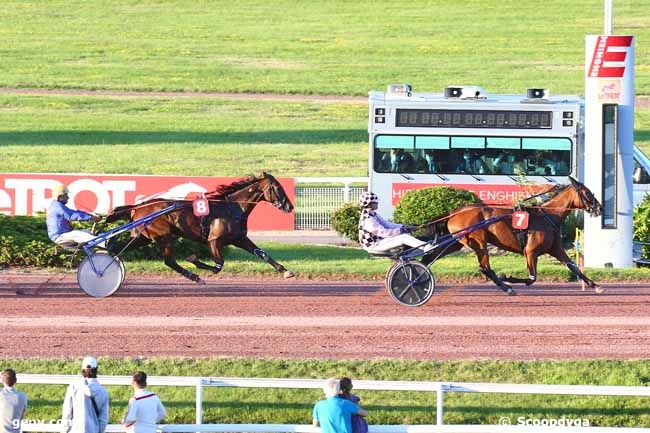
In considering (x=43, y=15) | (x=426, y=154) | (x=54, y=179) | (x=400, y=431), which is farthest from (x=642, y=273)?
(x=43, y=15)

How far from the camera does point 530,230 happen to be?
52.4 feet

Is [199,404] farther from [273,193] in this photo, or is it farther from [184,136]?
[184,136]

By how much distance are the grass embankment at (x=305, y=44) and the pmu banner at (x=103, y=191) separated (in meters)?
18.4

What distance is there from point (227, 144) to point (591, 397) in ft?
91.9

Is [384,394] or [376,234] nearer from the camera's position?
[384,394]

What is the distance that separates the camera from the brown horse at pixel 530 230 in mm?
15969

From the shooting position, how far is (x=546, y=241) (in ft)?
52.4

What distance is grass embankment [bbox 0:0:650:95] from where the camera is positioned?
4622 centimetres

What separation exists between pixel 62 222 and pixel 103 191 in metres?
9.55

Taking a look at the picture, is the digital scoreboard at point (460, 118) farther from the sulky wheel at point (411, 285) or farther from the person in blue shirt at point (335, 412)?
the person in blue shirt at point (335, 412)

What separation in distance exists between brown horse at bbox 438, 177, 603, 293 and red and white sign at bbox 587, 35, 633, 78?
3.58 metres

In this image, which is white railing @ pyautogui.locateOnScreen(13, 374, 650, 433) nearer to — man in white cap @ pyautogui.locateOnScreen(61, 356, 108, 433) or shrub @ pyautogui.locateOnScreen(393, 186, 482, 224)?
man in white cap @ pyautogui.locateOnScreen(61, 356, 108, 433)

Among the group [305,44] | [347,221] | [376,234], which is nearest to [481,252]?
[376,234]

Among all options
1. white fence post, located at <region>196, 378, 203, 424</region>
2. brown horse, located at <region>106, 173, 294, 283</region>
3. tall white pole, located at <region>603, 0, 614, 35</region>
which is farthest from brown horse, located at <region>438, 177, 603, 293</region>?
white fence post, located at <region>196, 378, 203, 424</region>
